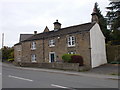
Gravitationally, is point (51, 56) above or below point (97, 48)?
below

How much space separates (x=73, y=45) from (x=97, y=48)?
421 cm

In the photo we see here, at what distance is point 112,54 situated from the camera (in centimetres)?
2852

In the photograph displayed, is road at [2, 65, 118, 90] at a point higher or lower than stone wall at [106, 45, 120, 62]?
lower

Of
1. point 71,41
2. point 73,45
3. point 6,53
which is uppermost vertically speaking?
point 71,41

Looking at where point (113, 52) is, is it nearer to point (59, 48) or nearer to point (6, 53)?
point (59, 48)

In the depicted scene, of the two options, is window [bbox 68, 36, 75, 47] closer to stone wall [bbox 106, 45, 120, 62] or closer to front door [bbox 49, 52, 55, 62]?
front door [bbox 49, 52, 55, 62]

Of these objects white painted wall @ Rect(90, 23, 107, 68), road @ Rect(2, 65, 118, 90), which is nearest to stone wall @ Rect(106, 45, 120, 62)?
white painted wall @ Rect(90, 23, 107, 68)

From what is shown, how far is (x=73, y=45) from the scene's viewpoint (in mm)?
26219

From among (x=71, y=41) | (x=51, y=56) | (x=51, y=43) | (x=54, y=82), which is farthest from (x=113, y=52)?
(x=54, y=82)

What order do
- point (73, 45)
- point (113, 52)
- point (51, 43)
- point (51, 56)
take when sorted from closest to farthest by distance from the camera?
1. point (73, 45)
2. point (113, 52)
3. point (51, 56)
4. point (51, 43)

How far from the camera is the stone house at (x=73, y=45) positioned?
24578mm

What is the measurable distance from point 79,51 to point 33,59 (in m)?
11.6

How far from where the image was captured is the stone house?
24.6m

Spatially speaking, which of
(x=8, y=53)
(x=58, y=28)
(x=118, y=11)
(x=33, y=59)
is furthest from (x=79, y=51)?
(x=8, y=53)
